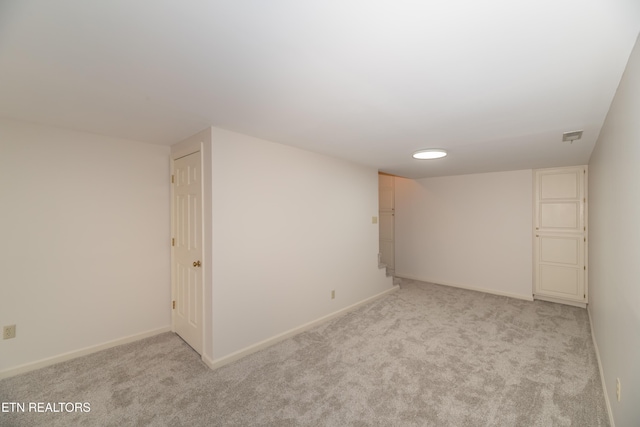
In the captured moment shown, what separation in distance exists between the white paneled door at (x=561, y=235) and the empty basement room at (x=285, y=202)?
40mm

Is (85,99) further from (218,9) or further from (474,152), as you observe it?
(474,152)

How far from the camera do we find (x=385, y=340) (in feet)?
9.75

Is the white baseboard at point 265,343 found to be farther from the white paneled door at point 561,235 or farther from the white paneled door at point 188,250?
the white paneled door at point 561,235

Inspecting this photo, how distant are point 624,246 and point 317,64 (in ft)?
6.73

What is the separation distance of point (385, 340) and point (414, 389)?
823 millimetres

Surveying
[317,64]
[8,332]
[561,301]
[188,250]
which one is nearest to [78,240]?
[8,332]

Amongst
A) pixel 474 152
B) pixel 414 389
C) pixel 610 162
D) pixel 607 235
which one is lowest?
pixel 414 389

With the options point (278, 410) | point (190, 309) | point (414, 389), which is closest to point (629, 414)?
point (414, 389)

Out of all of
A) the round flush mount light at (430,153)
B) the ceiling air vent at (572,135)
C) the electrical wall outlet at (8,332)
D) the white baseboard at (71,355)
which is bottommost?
the white baseboard at (71,355)

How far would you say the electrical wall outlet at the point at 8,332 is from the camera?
7.29 feet

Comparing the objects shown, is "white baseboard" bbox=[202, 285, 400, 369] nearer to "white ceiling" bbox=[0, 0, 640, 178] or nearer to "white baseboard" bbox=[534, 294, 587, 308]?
"white ceiling" bbox=[0, 0, 640, 178]

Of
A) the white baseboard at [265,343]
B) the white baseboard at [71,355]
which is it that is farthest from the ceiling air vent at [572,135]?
the white baseboard at [71,355]

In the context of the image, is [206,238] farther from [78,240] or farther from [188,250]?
[78,240]

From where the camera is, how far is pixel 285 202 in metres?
3.03
